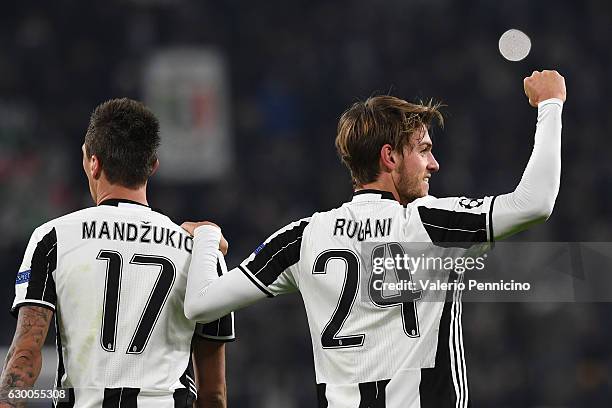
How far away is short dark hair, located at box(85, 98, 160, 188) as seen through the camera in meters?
3.81

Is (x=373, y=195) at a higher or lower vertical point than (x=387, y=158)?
lower

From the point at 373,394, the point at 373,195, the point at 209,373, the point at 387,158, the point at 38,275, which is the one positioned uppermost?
the point at 387,158

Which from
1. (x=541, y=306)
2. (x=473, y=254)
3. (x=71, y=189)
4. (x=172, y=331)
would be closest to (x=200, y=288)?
(x=172, y=331)

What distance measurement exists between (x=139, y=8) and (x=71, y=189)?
477 centimetres

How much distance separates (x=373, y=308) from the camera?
11.8 ft

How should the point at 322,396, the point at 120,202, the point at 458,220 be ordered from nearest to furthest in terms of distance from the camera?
the point at 458,220
the point at 322,396
the point at 120,202

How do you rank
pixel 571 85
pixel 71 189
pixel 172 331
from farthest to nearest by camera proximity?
pixel 571 85 → pixel 71 189 → pixel 172 331

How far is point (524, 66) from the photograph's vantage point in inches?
688

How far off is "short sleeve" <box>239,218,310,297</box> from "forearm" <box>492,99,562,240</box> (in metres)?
0.69

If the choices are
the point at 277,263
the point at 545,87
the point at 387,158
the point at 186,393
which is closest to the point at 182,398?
the point at 186,393

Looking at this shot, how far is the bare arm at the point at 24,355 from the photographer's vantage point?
349cm

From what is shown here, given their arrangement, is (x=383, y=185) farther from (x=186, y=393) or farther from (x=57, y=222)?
(x=57, y=222)

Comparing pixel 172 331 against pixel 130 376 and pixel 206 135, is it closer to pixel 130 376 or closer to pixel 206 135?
pixel 130 376

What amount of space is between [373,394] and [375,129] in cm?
89
